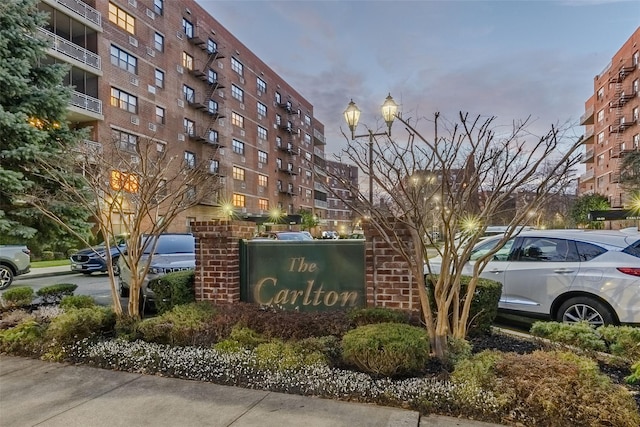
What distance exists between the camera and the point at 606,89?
138 ft

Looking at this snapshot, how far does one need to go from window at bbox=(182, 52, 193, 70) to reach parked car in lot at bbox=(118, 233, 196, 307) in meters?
25.4

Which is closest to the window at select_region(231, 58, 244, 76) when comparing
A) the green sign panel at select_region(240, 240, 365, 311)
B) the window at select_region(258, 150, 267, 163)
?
the window at select_region(258, 150, 267, 163)

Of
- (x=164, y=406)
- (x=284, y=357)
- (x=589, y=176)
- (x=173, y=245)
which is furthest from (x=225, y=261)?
(x=589, y=176)

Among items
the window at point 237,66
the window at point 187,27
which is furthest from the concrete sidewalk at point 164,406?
the window at point 237,66

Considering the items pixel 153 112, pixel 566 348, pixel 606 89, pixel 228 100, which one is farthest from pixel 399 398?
pixel 606 89

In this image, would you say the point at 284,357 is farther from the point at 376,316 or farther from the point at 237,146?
the point at 237,146

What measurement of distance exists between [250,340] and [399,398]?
5.95 ft

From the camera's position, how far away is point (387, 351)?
3422mm

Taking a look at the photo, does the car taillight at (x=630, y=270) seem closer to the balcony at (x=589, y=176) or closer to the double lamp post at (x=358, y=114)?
the double lamp post at (x=358, y=114)

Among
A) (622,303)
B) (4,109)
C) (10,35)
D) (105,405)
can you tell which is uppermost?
(10,35)

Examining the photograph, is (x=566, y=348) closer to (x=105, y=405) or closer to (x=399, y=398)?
(x=399, y=398)

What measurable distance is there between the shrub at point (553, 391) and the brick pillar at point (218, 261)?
134 inches

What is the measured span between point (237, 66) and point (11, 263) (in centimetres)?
3069

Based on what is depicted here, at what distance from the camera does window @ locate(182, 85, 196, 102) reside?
30.4 meters
